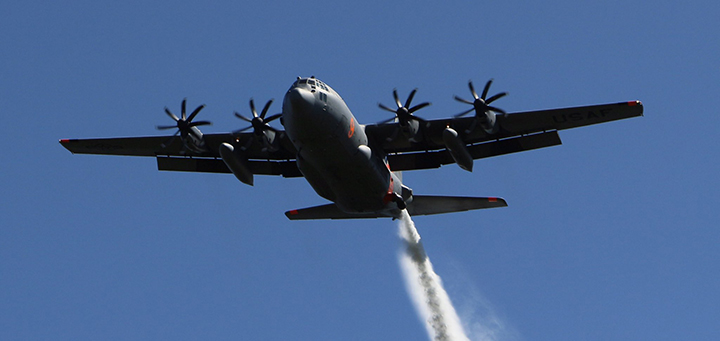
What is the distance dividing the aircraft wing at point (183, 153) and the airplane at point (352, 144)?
39 mm

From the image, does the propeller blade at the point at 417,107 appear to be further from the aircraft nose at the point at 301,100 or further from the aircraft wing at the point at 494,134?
the aircraft nose at the point at 301,100

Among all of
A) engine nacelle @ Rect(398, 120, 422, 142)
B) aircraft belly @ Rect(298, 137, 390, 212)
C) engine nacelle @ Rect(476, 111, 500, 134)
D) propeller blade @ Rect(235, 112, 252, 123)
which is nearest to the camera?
aircraft belly @ Rect(298, 137, 390, 212)

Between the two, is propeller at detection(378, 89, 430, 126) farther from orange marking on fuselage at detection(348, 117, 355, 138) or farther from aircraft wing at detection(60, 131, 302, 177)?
aircraft wing at detection(60, 131, 302, 177)

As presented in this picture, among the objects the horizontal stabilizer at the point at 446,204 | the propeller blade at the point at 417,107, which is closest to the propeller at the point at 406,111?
the propeller blade at the point at 417,107

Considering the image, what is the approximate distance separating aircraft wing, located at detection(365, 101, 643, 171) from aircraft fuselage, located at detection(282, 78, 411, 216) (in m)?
0.91

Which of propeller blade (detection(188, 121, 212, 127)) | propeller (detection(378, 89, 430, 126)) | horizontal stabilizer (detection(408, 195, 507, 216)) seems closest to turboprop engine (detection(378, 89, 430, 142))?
propeller (detection(378, 89, 430, 126))

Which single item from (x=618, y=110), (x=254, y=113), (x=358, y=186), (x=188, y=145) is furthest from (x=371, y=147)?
(x=618, y=110)

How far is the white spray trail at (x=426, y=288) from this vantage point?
31.2 meters

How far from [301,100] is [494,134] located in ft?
25.1

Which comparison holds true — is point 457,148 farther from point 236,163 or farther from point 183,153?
point 183,153

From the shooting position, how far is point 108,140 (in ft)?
104

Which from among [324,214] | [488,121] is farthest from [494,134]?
[324,214]

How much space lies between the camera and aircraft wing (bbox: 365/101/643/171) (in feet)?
91.6

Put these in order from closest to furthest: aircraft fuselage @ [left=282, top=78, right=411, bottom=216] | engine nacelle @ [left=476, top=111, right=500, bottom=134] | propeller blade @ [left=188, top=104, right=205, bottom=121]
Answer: aircraft fuselage @ [left=282, top=78, right=411, bottom=216], engine nacelle @ [left=476, top=111, right=500, bottom=134], propeller blade @ [left=188, top=104, right=205, bottom=121]
